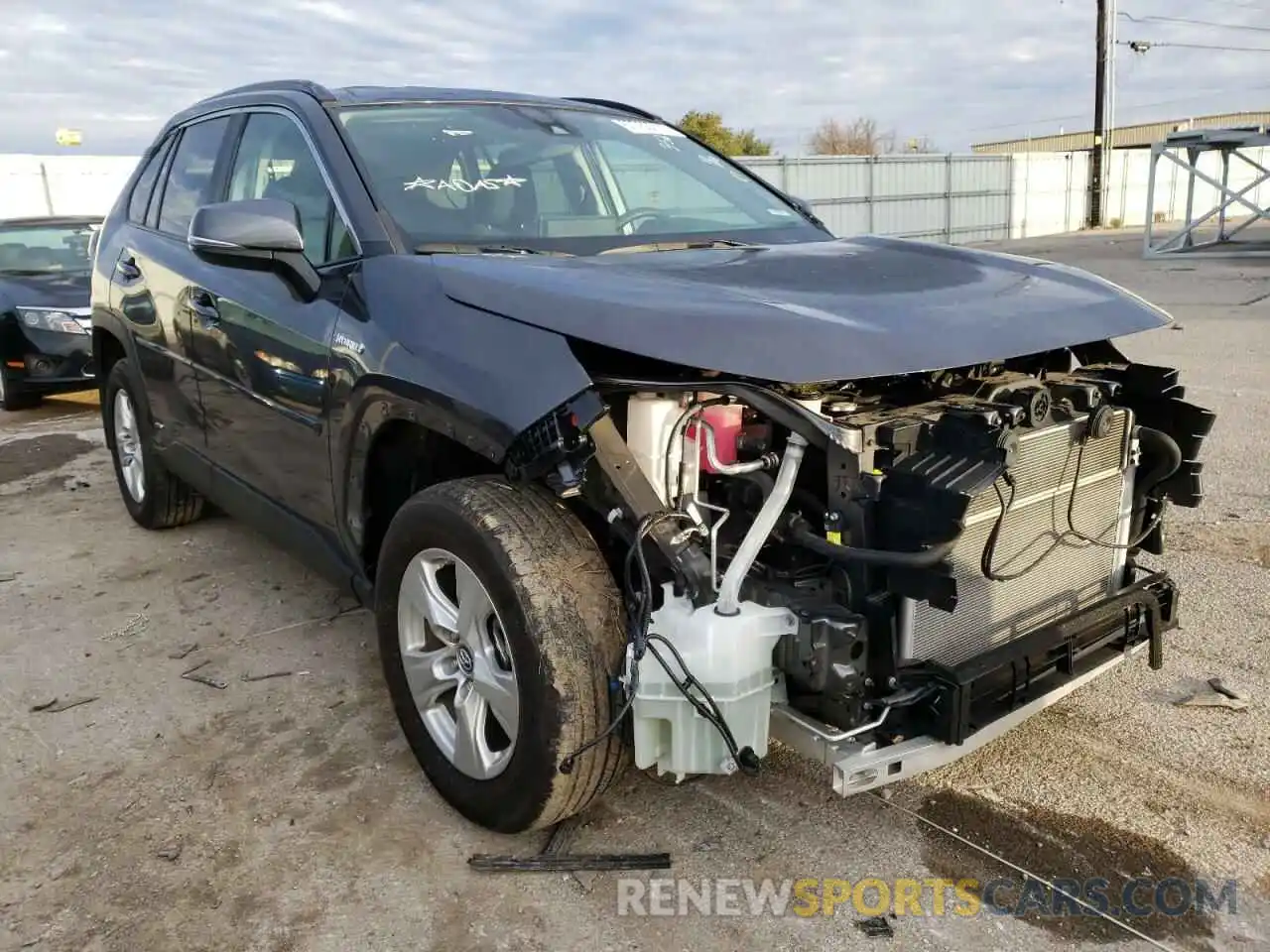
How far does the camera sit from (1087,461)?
105 inches

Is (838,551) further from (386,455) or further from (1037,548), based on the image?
(386,455)

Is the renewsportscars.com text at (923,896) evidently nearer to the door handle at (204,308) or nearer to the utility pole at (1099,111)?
the door handle at (204,308)

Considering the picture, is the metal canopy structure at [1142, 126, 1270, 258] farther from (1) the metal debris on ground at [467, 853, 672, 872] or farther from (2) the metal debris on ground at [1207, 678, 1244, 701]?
(1) the metal debris on ground at [467, 853, 672, 872]

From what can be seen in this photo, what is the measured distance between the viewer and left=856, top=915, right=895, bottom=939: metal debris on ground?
7.64 feet

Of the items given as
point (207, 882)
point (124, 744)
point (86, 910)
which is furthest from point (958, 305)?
point (124, 744)

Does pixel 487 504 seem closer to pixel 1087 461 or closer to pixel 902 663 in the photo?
pixel 902 663

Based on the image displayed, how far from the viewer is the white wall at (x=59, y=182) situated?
18547 mm

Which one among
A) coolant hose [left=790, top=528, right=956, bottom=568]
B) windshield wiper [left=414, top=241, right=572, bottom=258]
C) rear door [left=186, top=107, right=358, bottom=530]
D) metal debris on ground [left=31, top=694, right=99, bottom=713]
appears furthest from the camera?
metal debris on ground [left=31, top=694, right=99, bottom=713]

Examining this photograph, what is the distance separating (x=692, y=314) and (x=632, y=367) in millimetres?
243

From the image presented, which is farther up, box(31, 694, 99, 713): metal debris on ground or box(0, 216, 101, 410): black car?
box(0, 216, 101, 410): black car

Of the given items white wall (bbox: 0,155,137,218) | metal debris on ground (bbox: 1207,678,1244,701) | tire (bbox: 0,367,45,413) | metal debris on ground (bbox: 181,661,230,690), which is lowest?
metal debris on ground (bbox: 1207,678,1244,701)

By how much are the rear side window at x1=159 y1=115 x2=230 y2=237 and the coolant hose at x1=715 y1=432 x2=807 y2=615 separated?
289cm

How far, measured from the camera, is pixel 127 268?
468 cm

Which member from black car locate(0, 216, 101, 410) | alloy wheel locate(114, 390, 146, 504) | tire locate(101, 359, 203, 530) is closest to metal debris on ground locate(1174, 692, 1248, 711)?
tire locate(101, 359, 203, 530)
